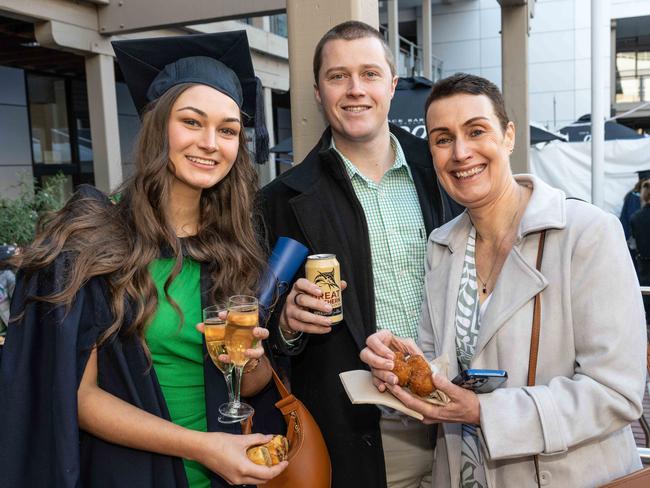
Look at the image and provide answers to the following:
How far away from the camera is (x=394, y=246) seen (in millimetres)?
2508

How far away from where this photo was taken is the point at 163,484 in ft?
5.98

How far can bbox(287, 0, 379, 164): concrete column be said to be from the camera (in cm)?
259

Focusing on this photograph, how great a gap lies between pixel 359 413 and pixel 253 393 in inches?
18.8

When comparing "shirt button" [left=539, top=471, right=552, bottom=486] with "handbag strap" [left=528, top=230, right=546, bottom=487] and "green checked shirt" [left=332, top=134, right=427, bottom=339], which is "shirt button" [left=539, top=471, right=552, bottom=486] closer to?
"handbag strap" [left=528, top=230, right=546, bottom=487]

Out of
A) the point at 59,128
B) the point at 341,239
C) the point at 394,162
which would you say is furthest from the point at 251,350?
the point at 59,128

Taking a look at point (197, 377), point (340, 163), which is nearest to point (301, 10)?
point (340, 163)

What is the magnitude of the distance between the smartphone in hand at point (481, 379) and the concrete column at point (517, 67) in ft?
18.4

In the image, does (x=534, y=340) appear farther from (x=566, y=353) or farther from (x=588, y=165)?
(x=588, y=165)

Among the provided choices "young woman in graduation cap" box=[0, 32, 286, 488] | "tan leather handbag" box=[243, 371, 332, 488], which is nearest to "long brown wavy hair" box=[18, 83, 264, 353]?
"young woman in graduation cap" box=[0, 32, 286, 488]

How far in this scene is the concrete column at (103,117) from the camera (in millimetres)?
6691

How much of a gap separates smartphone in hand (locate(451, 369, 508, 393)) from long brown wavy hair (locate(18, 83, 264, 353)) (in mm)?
861

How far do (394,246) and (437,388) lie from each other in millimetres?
914

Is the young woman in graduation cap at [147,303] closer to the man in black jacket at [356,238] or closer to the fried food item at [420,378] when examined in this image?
the man in black jacket at [356,238]

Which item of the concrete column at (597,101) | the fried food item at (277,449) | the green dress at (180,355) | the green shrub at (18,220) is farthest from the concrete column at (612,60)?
the fried food item at (277,449)
